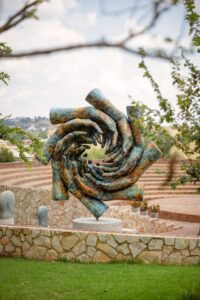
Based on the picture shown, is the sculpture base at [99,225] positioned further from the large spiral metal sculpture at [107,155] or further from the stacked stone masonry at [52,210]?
the stacked stone masonry at [52,210]

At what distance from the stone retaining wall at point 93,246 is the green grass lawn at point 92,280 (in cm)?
32

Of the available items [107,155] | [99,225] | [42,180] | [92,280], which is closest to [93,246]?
[99,225]

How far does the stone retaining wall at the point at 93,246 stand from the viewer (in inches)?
369

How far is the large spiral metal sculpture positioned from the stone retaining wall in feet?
6.63

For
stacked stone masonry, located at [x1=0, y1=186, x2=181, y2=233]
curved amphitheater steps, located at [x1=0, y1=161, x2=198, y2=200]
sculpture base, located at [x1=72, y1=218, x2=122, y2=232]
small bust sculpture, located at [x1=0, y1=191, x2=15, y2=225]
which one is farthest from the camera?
curved amphitheater steps, located at [x1=0, y1=161, x2=198, y2=200]

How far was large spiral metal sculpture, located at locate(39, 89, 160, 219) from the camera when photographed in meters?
11.5

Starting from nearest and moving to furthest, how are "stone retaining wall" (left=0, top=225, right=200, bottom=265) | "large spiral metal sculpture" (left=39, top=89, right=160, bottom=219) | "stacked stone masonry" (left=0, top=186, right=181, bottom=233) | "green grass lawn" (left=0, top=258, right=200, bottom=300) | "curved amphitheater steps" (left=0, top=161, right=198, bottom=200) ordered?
"green grass lawn" (left=0, top=258, right=200, bottom=300) < "stone retaining wall" (left=0, top=225, right=200, bottom=265) < "large spiral metal sculpture" (left=39, top=89, right=160, bottom=219) < "stacked stone masonry" (left=0, top=186, right=181, bottom=233) < "curved amphitheater steps" (left=0, top=161, right=198, bottom=200)

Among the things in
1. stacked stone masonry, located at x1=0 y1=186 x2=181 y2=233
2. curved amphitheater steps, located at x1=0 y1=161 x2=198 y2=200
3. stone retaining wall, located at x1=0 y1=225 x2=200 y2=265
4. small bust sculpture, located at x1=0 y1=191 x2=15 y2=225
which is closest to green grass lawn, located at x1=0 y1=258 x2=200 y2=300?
stone retaining wall, located at x1=0 y1=225 x2=200 y2=265

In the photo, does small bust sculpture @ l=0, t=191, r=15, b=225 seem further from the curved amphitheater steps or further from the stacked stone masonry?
the curved amphitheater steps

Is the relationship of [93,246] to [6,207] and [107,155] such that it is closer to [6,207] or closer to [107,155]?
[107,155]

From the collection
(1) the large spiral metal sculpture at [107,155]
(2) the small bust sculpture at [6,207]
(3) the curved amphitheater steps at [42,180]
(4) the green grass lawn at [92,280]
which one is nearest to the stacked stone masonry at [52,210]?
(2) the small bust sculpture at [6,207]

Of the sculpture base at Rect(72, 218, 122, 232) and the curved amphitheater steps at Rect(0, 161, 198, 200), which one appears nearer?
the sculpture base at Rect(72, 218, 122, 232)

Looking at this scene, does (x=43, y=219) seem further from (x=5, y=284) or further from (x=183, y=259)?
(x=5, y=284)

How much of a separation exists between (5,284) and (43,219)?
717 cm
